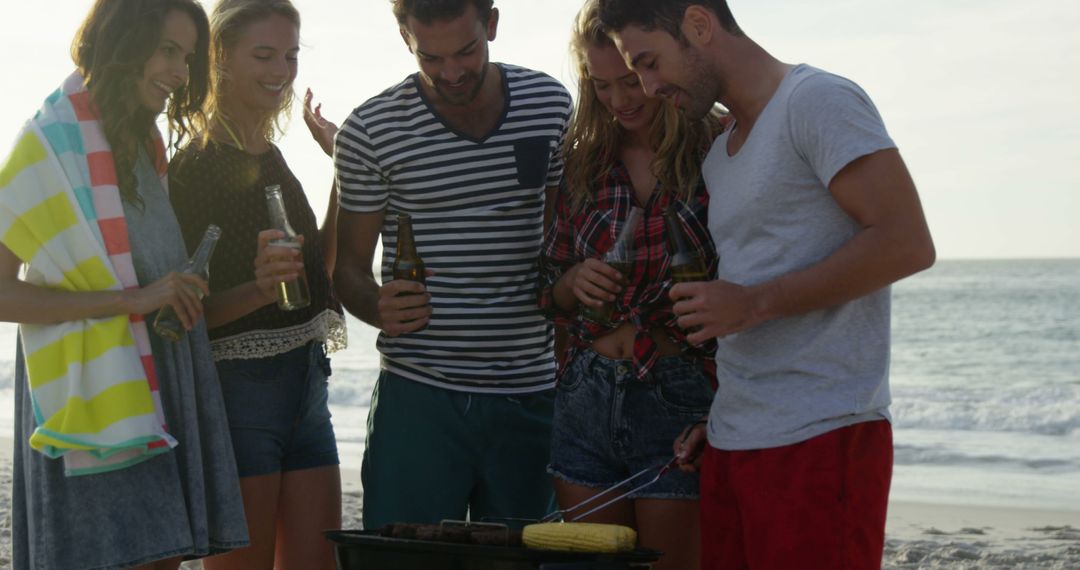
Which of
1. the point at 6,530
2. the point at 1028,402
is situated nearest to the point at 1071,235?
the point at 1028,402

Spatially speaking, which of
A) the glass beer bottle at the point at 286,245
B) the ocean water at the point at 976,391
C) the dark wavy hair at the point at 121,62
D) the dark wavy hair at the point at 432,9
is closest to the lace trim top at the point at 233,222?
the glass beer bottle at the point at 286,245

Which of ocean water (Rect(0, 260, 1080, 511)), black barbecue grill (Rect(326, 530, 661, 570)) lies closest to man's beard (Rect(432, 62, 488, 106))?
black barbecue grill (Rect(326, 530, 661, 570))

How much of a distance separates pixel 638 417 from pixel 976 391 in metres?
14.8

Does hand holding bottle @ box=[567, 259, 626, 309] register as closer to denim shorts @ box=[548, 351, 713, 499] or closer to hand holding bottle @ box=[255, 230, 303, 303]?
denim shorts @ box=[548, 351, 713, 499]

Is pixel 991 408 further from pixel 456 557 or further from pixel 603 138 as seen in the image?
pixel 456 557

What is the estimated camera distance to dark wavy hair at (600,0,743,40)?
304 cm

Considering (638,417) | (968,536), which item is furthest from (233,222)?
(968,536)

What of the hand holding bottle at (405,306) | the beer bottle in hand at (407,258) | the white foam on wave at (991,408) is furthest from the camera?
the white foam on wave at (991,408)

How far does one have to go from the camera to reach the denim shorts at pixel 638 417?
3361 mm

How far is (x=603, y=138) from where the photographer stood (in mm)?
3555

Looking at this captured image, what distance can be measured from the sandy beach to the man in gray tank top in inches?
172

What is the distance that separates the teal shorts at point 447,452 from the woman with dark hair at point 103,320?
0.57 metres

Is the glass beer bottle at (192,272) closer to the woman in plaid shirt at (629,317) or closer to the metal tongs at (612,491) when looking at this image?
the woman in plaid shirt at (629,317)

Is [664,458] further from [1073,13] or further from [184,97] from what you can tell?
[1073,13]
